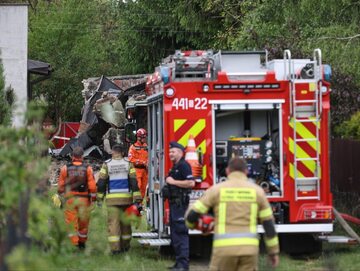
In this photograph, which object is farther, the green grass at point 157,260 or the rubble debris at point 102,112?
the rubble debris at point 102,112

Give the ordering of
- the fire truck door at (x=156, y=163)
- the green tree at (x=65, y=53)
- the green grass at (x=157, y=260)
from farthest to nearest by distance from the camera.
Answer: the green tree at (x=65, y=53), the fire truck door at (x=156, y=163), the green grass at (x=157, y=260)

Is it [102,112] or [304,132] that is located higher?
[102,112]

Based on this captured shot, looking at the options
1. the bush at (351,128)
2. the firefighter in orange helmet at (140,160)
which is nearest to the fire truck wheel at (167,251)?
the bush at (351,128)

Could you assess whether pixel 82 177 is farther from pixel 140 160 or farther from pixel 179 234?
pixel 140 160

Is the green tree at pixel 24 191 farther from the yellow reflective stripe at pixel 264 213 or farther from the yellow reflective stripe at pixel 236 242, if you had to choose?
the yellow reflective stripe at pixel 264 213

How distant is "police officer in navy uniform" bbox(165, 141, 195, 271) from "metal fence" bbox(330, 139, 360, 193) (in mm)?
5204

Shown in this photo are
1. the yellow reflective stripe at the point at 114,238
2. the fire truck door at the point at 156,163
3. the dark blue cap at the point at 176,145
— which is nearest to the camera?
the dark blue cap at the point at 176,145

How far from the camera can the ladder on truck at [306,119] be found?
12.7 metres

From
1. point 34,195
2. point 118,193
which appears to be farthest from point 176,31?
point 34,195

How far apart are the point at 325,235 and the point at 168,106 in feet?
10.0

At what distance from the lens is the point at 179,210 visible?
12.4m

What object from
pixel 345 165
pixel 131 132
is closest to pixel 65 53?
pixel 131 132

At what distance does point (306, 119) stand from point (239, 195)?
415 cm

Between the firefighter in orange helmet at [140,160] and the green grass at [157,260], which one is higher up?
the firefighter in orange helmet at [140,160]
